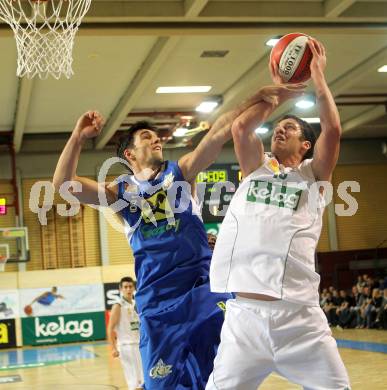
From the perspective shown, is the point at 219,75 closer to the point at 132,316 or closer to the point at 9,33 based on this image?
the point at 9,33

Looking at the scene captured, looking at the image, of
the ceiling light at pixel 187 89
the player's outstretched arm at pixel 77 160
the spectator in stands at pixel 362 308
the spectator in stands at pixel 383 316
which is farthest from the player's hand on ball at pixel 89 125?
the spectator in stands at pixel 362 308

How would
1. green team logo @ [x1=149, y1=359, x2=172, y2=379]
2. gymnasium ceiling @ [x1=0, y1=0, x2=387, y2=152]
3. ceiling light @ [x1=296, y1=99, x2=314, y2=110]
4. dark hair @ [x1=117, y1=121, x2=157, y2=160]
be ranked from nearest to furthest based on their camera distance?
green team logo @ [x1=149, y1=359, x2=172, y2=379], dark hair @ [x1=117, y1=121, x2=157, y2=160], gymnasium ceiling @ [x1=0, y1=0, x2=387, y2=152], ceiling light @ [x1=296, y1=99, x2=314, y2=110]

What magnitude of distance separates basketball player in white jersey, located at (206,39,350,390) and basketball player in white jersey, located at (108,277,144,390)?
587 cm

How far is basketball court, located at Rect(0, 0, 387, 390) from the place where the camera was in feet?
37.1

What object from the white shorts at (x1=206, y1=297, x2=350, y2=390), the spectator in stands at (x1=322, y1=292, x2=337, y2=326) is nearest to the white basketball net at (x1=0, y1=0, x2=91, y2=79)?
the white shorts at (x1=206, y1=297, x2=350, y2=390)

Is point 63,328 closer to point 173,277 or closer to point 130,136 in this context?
point 130,136

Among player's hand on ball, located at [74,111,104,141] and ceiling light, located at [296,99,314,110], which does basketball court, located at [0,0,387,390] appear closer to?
ceiling light, located at [296,99,314,110]

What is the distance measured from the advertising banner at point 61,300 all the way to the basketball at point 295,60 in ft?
57.5

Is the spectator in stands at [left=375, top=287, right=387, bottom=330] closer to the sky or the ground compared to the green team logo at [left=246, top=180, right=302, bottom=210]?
closer to the ground

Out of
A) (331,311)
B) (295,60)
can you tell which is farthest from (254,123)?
(331,311)

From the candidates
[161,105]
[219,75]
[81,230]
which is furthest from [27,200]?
[219,75]

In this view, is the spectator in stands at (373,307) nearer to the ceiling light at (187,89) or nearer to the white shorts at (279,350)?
the ceiling light at (187,89)

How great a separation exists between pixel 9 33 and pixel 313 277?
870 cm

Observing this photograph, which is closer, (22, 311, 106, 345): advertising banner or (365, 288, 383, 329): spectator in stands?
(365, 288, 383, 329): spectator in stands
